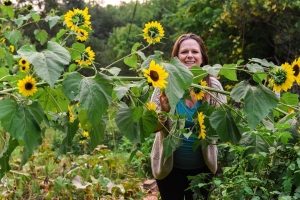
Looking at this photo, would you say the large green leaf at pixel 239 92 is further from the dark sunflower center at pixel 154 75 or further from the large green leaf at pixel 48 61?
the large green leaf at pixel 48 61

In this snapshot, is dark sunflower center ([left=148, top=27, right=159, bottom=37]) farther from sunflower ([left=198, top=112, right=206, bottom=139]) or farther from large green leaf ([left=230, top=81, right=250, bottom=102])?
large green leaf ([left=230, top=81, right=250, bottom=102])

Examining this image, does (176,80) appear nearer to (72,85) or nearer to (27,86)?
(72,85)

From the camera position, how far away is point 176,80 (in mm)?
1138

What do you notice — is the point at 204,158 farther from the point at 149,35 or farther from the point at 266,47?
the point at 266,47

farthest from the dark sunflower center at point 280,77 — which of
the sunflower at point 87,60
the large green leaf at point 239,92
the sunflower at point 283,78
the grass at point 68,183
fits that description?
the grass at point 68,183

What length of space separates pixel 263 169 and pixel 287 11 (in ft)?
15.0

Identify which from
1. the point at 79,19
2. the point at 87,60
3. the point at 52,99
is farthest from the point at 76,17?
the point at 52,99

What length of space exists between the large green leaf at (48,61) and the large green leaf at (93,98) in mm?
86

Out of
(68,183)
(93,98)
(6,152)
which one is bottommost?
(68,183)

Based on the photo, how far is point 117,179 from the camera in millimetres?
3887

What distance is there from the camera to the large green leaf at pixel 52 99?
4.44 ft

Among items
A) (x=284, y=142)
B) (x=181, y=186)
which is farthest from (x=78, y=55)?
(x=181, y=186)

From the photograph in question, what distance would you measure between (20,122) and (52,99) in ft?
0.90

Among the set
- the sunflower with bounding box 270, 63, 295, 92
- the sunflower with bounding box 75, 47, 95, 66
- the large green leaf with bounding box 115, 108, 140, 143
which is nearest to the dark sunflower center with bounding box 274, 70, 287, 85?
the sunflower with bounding box 270, 63, 295, 92
